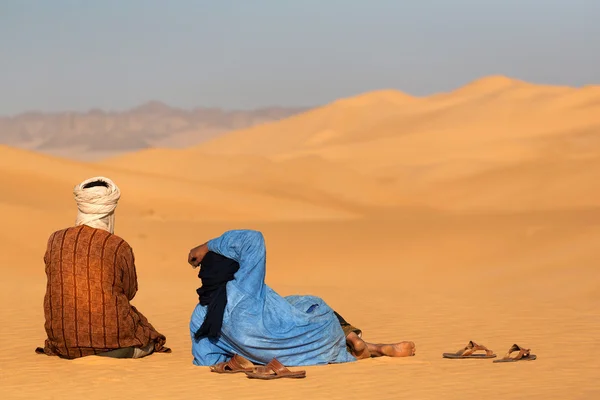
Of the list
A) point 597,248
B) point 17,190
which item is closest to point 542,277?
point 597,248

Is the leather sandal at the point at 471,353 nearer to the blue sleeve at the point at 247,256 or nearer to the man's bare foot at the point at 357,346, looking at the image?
the man's bare foot at the point at 357,346

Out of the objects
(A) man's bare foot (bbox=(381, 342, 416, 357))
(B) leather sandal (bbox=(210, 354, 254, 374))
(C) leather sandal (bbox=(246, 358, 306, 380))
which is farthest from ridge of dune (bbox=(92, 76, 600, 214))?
(C) leather sandal (bbox=(246, 358, 306, 380))

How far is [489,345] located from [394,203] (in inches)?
1592

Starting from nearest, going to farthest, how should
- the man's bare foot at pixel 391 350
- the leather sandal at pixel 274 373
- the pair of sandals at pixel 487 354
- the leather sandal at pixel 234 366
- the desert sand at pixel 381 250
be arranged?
the leather sandal at pixel 274 373, the desert sand at pixel 381 250, the leather sandal at pixel 234 366, the pair of sandals at pixel 487 354, the man's bare foot at pixel 391 350

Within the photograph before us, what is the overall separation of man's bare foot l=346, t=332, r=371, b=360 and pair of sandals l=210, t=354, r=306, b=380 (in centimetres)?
99

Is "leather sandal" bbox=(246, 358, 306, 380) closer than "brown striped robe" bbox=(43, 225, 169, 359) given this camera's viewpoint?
Yes

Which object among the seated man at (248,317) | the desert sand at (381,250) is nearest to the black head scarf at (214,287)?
the seated man at (248,317)

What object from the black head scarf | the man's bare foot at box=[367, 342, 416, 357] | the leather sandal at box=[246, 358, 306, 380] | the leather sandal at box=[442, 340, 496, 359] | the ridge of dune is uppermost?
the ridge of dune

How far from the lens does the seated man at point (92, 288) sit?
37.4 feet

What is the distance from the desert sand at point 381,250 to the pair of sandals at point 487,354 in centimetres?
20

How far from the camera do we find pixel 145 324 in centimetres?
1185

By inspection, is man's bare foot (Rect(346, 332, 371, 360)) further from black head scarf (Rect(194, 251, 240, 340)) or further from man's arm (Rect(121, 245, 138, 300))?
man's arm (Rect(121, 245, 138, 300))

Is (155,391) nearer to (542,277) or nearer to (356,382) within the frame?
(356,382)

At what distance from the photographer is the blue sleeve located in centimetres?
1083
